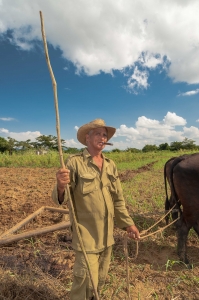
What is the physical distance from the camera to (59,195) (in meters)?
1.88

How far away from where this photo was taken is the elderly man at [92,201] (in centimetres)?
199

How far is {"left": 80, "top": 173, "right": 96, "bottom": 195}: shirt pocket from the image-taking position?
6.59ft

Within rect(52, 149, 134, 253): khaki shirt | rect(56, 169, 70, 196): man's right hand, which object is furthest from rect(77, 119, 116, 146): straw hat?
rect(56, 169, 70, 196): man's right hand

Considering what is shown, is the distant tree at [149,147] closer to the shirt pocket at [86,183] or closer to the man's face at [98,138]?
the man's face at [98,138]

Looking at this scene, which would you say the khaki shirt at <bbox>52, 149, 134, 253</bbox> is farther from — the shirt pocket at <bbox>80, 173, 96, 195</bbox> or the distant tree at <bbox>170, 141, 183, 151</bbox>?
the distant tree at <bbox>170, 141, 183, 151</bbox>

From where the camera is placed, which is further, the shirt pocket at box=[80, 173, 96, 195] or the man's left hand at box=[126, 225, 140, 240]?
the man's left hand at box=[126, 225, 140, 240]

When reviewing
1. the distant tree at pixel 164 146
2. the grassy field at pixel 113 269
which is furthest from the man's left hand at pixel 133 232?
the distant tree at pixel 164 146

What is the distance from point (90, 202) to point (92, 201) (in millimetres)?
19

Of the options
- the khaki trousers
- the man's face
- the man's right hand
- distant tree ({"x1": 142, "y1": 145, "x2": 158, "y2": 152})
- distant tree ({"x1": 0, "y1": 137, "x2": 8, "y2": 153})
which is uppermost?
distant tree ({"x1": 0, "y1": 137, "x2": 8, "y2": 153})

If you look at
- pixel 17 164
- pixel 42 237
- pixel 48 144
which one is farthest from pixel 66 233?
pixel 48 144

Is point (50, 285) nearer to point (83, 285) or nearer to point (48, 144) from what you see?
point (83, 285)

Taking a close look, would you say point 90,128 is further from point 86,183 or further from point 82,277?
point 82,277

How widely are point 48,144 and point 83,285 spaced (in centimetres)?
4590

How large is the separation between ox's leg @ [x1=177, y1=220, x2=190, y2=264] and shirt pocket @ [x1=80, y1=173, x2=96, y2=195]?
216 centimetres
